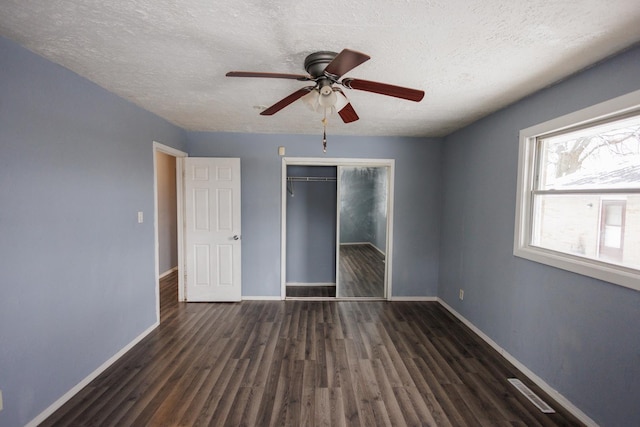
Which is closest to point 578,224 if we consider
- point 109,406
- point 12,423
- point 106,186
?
point 109,406

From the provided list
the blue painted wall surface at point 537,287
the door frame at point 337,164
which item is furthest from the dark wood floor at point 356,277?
the blue painted wall surface at point 537,287

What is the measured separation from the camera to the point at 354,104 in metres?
2.55

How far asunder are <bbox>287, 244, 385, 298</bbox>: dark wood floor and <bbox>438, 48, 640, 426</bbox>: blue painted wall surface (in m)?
1.22

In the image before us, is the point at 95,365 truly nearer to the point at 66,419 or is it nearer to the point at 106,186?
the point at 66,419

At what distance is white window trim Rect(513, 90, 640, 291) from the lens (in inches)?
61.3

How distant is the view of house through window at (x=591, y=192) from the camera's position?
161 cm

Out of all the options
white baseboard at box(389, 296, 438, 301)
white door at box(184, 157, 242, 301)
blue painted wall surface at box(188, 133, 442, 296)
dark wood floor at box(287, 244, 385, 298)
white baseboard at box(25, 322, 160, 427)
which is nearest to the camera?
white baseboard at box(25, 322, 160, 427)

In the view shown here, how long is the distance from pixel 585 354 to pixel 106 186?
12.8 feet

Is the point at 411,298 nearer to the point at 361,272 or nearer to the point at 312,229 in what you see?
the point at 361,272

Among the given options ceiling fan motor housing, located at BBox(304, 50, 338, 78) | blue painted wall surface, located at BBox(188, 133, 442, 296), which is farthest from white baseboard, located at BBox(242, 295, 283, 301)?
ceiling fan motor housing, located at BBox(304, 50, 338, 78)

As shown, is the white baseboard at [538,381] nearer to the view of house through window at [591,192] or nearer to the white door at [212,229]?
the view of house through window at [591,192]

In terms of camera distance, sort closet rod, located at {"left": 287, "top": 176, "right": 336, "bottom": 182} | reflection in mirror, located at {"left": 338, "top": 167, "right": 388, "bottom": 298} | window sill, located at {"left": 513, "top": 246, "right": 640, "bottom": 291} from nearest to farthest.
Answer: window sill, located at {"left": 513, "top": 246, "right": 640, "bottom": 291} → closet rod, located at {"left": 287, "top": 176, "right": 336, "bottom": 182} → reflection in mirror, located at {"left": 338, "top": 167, "right": 388, "bottom": 298}

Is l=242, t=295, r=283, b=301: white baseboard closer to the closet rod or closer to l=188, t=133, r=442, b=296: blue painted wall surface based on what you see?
l=188, t=133, r=442, b=296: blue painted wall surface

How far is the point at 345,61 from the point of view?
127 centimetres
